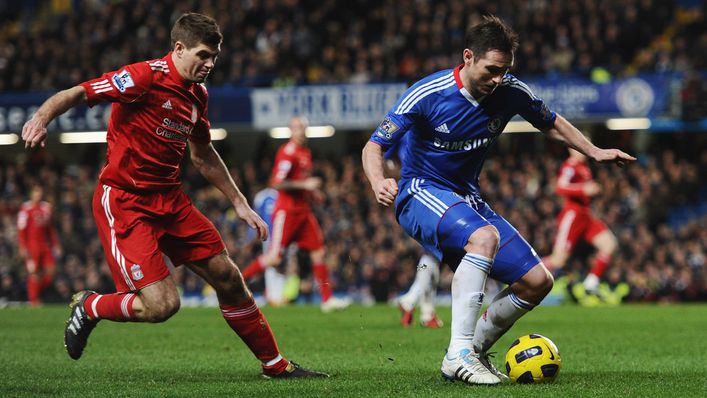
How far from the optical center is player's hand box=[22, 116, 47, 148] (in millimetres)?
5625

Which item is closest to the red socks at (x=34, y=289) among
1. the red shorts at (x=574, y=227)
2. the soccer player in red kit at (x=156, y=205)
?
the red shorts at (x=574, y=227)

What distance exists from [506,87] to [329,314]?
8490mm

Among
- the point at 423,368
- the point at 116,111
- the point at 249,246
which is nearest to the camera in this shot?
the point at 116,111

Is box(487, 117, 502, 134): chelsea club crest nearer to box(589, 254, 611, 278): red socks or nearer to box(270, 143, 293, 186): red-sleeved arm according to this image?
box(270, 143, 293, 186): red-sleeved arm

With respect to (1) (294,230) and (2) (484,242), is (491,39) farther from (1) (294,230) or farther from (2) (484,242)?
(1) (294,230)

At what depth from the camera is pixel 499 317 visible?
22.0 ft

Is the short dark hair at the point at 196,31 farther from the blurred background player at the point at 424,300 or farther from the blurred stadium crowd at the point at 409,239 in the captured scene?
the blurred stadium crowd at the point at 409,239

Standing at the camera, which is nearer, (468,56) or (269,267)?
(468,56)

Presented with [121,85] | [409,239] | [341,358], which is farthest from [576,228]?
A: [121,85]

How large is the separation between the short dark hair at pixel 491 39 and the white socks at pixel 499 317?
154cm

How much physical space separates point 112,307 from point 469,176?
8.05ft

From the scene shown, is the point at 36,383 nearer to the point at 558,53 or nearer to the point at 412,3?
the point at 558,53

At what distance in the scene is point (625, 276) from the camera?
19.4 m

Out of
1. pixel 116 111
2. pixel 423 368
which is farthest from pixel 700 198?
pixel 116 111
